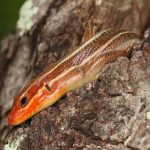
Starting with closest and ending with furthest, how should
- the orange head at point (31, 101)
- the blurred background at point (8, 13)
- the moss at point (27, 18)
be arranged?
the orange head at point (31, 101) < the moss at point (27, 18) < the blurred background at point (8, 13)

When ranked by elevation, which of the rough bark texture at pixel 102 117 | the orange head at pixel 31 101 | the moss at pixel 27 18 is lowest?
the rough bark texture at pixel 102 117

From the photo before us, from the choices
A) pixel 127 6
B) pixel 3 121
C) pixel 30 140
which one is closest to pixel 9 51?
pixel 3 121

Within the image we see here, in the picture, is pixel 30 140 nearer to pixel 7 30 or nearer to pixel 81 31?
pixel 81 31

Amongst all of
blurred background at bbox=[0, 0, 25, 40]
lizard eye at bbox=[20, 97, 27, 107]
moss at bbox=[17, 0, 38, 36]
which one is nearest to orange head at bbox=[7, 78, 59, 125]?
lizard eye at bbox=[20, 97, 27, 107]

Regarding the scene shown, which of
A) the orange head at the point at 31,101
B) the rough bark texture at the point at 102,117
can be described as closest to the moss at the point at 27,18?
the rough bark texture at the point at 102,117

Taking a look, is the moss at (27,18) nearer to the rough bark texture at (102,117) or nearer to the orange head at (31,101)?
the rough bark texture at (102,117)

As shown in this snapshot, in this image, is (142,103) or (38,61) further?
(38,61)
